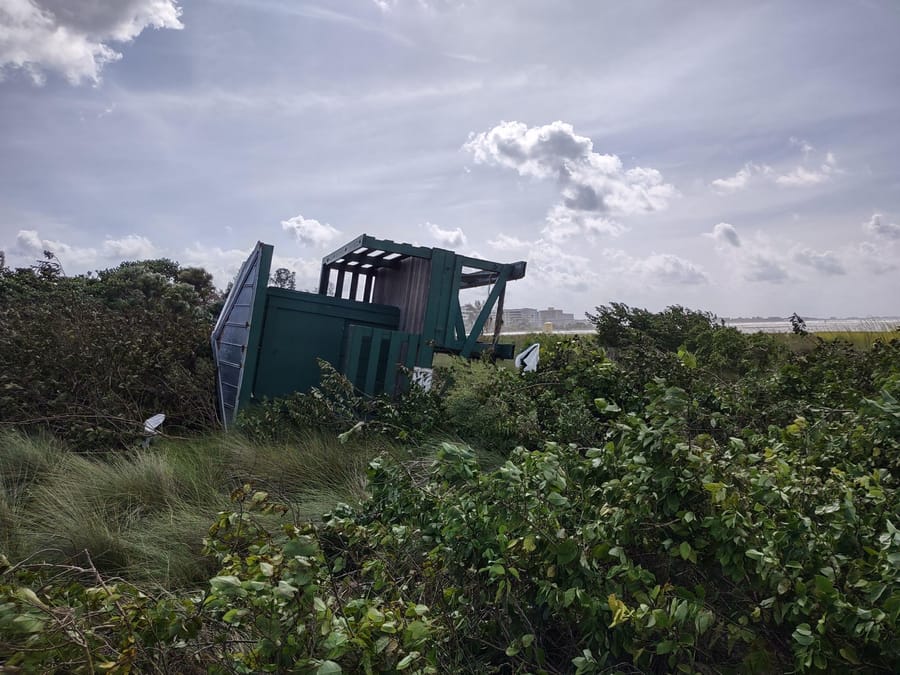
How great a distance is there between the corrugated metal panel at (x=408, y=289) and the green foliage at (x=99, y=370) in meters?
2.53

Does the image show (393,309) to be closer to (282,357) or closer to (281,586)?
(282,357)

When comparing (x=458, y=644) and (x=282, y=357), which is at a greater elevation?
(x=282, y=357)

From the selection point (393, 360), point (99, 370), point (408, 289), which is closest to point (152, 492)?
point (393, 360)

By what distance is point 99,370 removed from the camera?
765cm

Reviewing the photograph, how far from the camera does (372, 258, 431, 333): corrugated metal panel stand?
297 inches

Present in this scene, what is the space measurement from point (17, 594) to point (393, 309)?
20.8ft

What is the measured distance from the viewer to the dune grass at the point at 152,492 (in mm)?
3963

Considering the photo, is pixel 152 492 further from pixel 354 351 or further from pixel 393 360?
pixel 393 360

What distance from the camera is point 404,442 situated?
552 cm

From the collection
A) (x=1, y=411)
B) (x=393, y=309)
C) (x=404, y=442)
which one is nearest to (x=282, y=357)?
(x=393, y=309)

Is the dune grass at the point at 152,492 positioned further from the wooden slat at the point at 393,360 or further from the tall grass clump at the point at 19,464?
the wooden slat at the point at 393,360

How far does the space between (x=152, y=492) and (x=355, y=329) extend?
271cm

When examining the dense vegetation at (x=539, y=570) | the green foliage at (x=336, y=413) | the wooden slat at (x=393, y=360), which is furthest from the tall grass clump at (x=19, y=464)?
the wooden slat at (x=393, y=360)

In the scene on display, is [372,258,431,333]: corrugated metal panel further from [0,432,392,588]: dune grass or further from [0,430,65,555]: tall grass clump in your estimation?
[0,430,65,555]: tall grass clump
